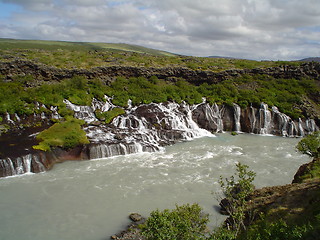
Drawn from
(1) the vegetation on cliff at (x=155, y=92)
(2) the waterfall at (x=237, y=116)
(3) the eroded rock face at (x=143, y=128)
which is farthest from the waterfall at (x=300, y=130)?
(2) the waterfall at (x=237, y=116)

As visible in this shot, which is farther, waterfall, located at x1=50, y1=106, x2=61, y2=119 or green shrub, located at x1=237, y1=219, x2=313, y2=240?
waterfall, located at x1=50, y1=106, x2=61, y2=119

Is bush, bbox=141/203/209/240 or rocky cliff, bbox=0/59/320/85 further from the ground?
rocky cliff, bbox=0/59/320/85

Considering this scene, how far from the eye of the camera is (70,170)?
27.3m

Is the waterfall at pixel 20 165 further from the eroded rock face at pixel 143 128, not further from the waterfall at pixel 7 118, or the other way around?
the waterfall at pixel 7 118

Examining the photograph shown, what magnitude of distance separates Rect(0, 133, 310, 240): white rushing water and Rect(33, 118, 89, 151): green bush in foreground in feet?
9.38

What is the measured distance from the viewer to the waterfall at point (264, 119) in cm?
4481

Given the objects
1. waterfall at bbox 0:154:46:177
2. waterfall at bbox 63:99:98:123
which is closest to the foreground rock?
waterfall at bbox 0:154:46:177

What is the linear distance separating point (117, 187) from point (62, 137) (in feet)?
37.0

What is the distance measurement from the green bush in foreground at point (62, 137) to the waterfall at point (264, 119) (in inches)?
1102

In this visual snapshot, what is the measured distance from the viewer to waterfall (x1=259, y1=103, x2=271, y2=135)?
44812mm

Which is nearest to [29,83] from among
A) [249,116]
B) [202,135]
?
[202,135]

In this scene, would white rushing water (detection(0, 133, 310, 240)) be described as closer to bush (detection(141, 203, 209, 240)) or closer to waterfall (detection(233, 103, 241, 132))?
bush (detection(141, 203, 209, 240))

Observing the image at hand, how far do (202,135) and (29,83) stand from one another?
2876cm

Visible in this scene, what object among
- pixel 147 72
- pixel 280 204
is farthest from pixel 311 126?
pixel 280 204
